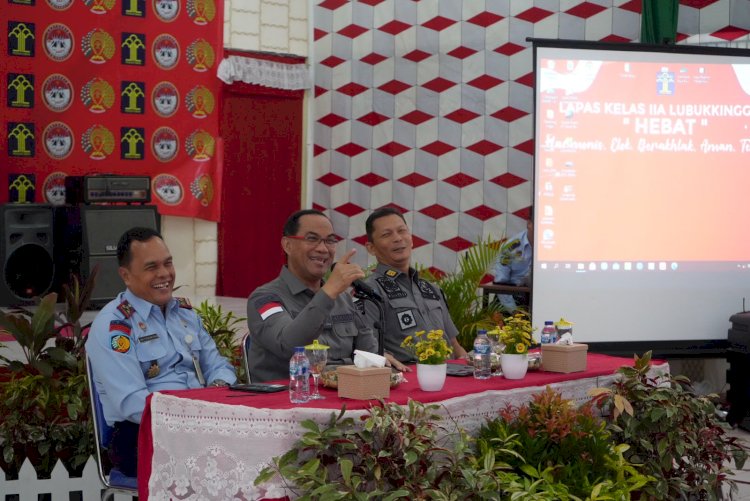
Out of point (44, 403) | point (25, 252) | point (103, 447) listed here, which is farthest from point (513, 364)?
point (25, 252)

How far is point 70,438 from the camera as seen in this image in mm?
3486

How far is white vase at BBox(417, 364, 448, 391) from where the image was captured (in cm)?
277

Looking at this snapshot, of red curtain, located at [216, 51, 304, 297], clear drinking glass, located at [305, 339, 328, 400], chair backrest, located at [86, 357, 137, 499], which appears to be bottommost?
chair backrest, located at [86, 357, 137, 499]

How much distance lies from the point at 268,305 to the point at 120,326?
1.61ft

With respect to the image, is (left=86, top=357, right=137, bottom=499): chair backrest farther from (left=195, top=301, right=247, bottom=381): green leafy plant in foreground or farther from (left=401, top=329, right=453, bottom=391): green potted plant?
(left=195, top=301, right=247, bottom=381): green leafy plant in foreground

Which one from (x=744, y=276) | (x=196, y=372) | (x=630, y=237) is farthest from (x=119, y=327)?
(x=744, y=276)

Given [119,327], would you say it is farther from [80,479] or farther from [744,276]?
[744,276]

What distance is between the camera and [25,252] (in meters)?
7.64

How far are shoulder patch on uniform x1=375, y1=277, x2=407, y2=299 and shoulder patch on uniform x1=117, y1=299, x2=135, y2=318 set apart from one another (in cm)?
109

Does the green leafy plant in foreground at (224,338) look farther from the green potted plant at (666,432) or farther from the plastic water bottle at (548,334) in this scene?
the green potted plant at (666,432)

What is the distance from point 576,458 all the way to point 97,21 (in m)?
6.67

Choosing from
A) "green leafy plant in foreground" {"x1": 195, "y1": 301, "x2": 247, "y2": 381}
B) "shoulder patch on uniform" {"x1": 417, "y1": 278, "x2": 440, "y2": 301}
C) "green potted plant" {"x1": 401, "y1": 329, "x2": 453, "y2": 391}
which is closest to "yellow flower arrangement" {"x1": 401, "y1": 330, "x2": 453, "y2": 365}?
"green potted plant" {"x1": 401, "y1": 329, "x2": 453, "y2": 391}

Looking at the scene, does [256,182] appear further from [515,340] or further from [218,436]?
[218,436]

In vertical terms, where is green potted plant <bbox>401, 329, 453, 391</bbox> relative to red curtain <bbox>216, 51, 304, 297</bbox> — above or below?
below
